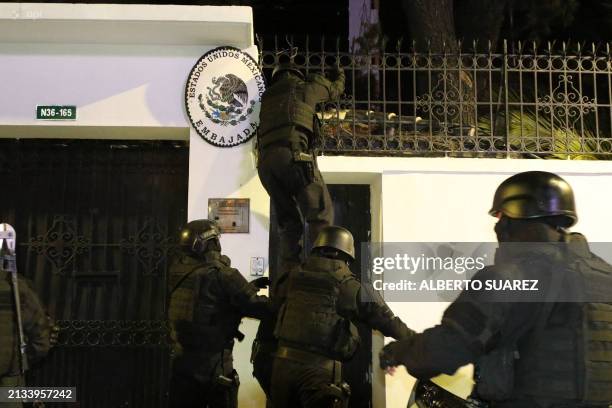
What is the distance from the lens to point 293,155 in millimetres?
5383

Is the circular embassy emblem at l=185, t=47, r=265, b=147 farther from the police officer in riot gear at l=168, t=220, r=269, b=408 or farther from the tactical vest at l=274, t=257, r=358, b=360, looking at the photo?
the tactical vest at l=274, t=257, r=358, b=360

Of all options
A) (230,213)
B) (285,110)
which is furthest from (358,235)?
(285,110)

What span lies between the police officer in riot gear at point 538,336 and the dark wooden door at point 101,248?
14.4ft

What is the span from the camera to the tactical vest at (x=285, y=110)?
545 centimetres

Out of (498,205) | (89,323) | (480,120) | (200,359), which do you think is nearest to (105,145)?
(89,323)

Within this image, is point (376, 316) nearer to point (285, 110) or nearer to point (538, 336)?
point (538, 336)

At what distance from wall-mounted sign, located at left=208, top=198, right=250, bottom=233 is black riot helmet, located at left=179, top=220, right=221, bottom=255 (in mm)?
1016

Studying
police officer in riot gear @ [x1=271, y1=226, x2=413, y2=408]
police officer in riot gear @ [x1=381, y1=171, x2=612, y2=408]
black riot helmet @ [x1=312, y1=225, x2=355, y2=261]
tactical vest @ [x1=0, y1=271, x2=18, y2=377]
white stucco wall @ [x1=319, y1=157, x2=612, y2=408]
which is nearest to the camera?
police officer in riot gear @ [x1=381, y1=171, x2=612, y2=408]

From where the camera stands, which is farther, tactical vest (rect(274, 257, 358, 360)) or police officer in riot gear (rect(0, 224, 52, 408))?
police officer in riot gear (rect(0, 224, 52, 408))

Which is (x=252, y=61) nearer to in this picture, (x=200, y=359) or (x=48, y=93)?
(x=48, y=93)

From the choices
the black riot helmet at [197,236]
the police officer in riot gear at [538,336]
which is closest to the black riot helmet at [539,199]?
the police officer in riot gear at [538,336]

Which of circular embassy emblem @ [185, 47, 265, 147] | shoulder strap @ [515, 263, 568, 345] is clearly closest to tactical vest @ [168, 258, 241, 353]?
circular embassy emblem @ [185, 47, 265, 147]

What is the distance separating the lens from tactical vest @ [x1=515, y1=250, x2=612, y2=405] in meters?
3.06

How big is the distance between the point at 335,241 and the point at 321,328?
654mm
